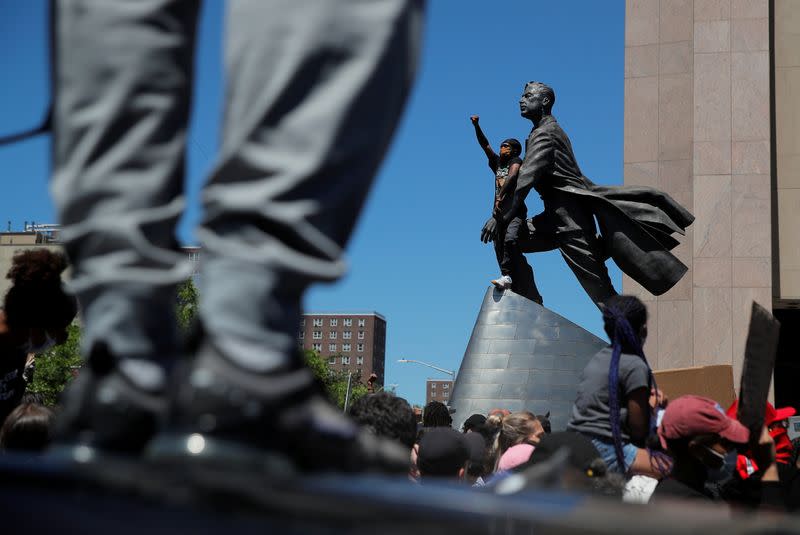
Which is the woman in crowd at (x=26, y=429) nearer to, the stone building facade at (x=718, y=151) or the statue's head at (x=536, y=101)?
the statue's head at (x=536, y=101)

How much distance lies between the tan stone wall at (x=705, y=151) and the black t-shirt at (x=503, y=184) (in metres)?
7.18

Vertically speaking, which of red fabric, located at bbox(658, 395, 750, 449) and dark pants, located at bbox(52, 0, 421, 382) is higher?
dark pants, located at bbox(52, 0, 421, 382)

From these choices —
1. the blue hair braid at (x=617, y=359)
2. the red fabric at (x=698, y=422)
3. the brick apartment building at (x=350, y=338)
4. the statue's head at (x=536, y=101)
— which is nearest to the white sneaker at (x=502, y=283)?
the statue's head at (x=536, y=101)

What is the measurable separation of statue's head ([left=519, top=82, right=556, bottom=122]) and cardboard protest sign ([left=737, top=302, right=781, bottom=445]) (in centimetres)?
896

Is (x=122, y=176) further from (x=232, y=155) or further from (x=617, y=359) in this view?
(x=617, y=359)

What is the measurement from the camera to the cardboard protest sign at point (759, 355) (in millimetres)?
2691

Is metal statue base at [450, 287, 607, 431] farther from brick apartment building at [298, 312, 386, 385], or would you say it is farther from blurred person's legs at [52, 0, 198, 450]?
brick apartment building at [298, 312, 386, 385]

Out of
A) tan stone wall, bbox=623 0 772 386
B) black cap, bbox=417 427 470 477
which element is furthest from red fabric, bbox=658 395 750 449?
tan stone wall, bbox=623 0 772 386

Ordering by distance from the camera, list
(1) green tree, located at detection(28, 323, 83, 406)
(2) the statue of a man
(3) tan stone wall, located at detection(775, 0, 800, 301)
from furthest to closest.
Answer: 1. (1) green tree, located at detection(28, 323, 83, 406)
2. (3) tan stone wall, located at detection(775, 0, 800, 301)
3. (2) the statue of a man

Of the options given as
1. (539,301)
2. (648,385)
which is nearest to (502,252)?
(539,301)

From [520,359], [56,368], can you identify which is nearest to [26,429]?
[520,359]

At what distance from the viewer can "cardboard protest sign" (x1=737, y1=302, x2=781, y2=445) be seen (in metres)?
2.69

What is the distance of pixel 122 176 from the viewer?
54.1 inches

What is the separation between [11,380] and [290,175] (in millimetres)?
2958
